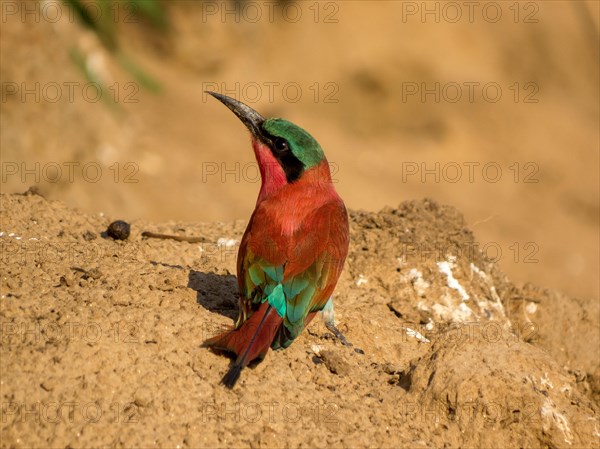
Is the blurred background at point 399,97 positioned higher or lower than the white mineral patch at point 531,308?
lower

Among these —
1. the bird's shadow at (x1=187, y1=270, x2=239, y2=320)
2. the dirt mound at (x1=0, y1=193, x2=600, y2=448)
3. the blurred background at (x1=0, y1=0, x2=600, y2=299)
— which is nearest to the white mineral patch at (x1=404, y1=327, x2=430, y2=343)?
the dirt mound at (x1=0, y1=193, x2=600, y2=448)

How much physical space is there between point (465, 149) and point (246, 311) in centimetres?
873

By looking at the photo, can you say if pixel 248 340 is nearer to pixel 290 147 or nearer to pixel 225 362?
pixel 225 362

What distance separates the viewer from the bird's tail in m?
3.43

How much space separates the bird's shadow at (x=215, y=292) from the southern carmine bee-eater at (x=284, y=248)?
272 millimetres

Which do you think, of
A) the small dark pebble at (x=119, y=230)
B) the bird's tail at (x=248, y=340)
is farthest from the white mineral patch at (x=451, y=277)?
the small dark pebble at (x=119, y=230)

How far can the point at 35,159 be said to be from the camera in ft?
24.5

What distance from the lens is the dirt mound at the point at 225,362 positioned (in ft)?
10.5

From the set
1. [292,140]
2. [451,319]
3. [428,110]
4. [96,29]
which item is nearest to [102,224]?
[292,140]

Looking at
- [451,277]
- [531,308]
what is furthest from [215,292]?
[531,308]

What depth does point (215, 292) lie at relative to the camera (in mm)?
4270

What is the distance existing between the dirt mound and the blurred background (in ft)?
16.5

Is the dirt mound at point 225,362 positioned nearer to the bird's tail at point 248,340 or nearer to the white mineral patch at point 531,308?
the bird's tail at point 248,340

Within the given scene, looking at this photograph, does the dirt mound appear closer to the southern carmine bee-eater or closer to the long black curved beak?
the southern carmine bee-eater
